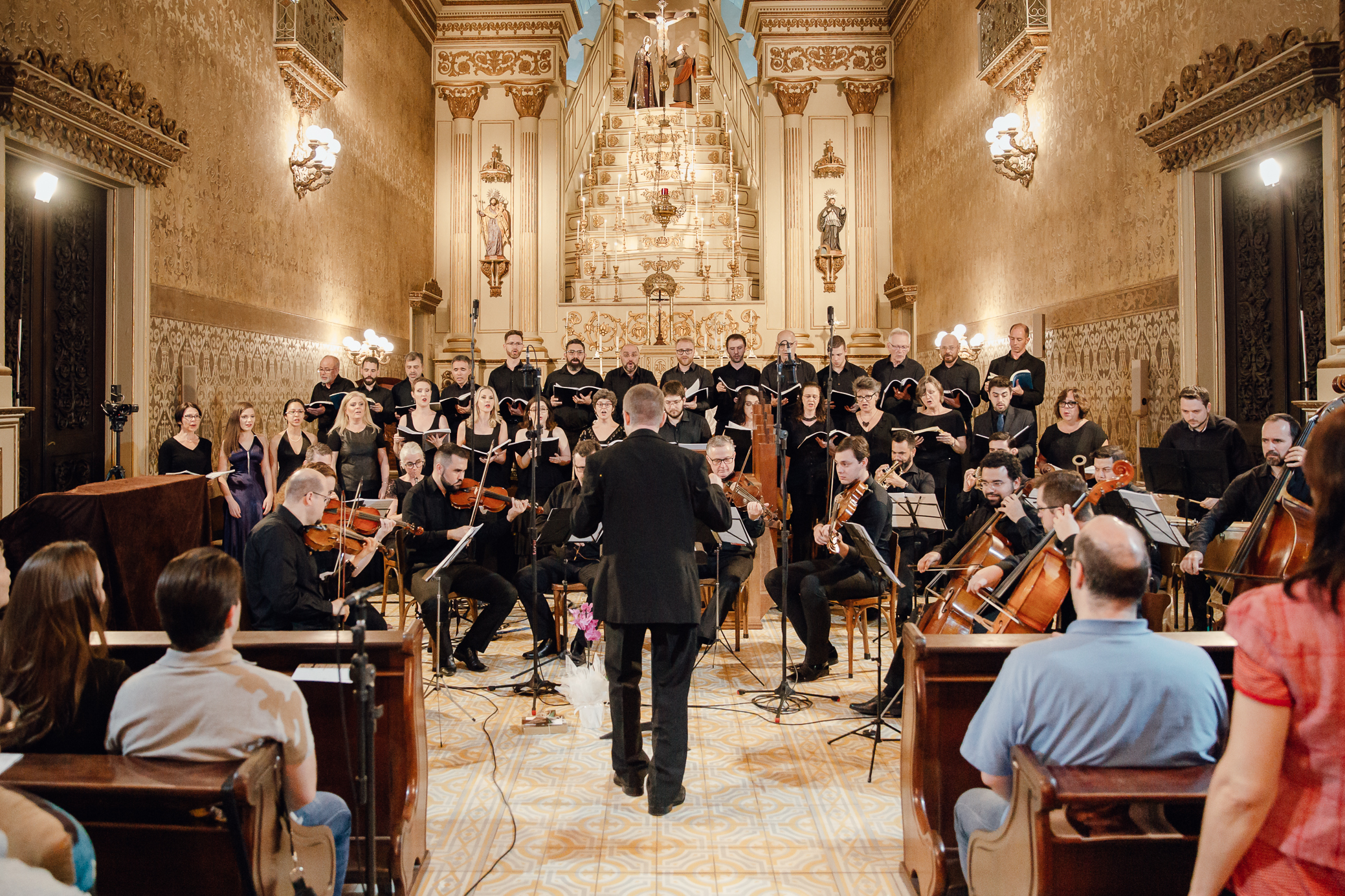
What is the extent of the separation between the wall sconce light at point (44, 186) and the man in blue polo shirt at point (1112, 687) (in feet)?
18.9

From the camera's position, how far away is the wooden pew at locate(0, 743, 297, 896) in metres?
1.77

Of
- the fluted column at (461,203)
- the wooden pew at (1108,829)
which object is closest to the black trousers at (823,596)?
the wooden pew at (1108,829)

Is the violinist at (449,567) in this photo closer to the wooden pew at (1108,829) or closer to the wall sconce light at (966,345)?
the wooden pew at (1108,829)

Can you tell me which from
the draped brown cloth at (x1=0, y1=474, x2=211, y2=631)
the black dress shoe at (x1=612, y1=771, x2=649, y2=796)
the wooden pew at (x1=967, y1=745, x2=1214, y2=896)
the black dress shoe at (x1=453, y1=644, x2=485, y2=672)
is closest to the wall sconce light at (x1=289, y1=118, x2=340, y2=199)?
the draped brown cloth at (x1=0, y1=474, x2=211, y2=631)

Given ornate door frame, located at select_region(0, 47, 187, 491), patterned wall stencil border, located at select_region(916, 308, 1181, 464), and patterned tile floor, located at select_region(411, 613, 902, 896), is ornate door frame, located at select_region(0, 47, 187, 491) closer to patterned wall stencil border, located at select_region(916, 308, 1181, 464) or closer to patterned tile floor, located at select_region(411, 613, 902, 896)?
patterned tile floor, located at select_region(411, 613, 902, 896)

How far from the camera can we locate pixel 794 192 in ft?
42.9

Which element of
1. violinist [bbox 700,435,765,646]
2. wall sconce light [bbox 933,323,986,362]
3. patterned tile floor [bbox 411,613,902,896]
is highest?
wall sconce light [bbox 933,323,986,362]

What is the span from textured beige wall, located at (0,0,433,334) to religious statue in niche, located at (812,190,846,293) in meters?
5.62

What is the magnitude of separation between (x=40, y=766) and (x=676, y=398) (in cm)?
461

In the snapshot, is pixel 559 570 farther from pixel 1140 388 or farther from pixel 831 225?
pixel 831 225

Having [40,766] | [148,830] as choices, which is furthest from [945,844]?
[40,766]

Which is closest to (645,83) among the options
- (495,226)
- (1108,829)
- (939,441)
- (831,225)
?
(495,226)

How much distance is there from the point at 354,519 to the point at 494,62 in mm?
10163

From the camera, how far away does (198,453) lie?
612 centimetres
